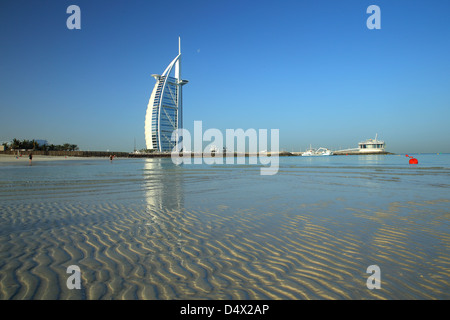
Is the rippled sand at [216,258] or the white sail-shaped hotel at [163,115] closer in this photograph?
the rippled sand at [216,258]

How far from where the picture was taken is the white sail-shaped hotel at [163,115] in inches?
7111

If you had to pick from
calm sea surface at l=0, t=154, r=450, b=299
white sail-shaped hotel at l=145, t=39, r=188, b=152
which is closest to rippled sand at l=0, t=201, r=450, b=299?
calm sea surface at l=0, t=154, r=450, b=299

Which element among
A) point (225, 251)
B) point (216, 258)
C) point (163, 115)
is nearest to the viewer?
point (216, 258)

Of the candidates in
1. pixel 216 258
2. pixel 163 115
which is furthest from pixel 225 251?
pixel 163 115

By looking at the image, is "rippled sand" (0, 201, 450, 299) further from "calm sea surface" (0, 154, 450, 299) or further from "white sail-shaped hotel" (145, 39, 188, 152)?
"white sail-shaped hotel" (145, 39, 188, 152)

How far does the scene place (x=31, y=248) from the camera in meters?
5.41

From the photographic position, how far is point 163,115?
595 feet

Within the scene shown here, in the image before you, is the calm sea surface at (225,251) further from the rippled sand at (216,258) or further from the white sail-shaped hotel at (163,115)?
the white sail-shaped hotel at (163,115)

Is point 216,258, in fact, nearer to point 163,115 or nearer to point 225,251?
point 225,251

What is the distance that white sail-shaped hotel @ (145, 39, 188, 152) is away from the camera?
18062 centimetres

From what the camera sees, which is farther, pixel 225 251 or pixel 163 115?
pixel 163 115

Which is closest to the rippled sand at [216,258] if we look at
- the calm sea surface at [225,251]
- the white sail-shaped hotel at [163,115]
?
the calm sea surface at [225,251]
